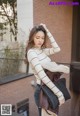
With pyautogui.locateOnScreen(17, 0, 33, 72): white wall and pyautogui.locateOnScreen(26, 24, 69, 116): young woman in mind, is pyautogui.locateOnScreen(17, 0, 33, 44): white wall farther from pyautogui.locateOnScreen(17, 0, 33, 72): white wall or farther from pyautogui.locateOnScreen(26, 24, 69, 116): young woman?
pyautogui.locateOnScreen(26, 24, 69, 116): young woman

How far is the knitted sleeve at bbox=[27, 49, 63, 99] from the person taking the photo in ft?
9.17

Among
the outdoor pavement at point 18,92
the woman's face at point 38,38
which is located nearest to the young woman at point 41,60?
the woman's face at point 38,38

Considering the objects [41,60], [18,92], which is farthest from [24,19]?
[41,60]

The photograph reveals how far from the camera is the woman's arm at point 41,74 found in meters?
2.79

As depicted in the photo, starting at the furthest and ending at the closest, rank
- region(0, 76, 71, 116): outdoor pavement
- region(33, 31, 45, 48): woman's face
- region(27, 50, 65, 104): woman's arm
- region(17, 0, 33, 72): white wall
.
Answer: region(17, 0, 33, 72): white wall → region(0, 76, 71, 116): outdoor pavement → region(33, 31, 45, 48): woman's face → region(27, 50, 65, 104): woman's arm

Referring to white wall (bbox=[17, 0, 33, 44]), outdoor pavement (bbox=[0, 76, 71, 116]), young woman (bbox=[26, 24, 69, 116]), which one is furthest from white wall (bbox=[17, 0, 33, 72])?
young woman (bbox=[26, 24, 69, 116])

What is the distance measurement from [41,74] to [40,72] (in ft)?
0.07

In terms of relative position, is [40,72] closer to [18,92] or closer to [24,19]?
[18,92]

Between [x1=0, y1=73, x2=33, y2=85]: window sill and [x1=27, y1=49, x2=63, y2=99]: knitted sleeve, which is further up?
[x1=27, y1=49, x2=63, y2=99]: knitted sleeve

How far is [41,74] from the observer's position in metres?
2.79

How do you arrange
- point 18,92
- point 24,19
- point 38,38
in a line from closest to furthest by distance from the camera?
point 38,38 < point 18,92 < point 24,19

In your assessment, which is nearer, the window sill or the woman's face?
the woman's face

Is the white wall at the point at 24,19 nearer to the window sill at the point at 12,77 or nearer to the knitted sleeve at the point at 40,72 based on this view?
the window sill at the point at 12,77

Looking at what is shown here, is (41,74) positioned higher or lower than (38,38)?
lower
